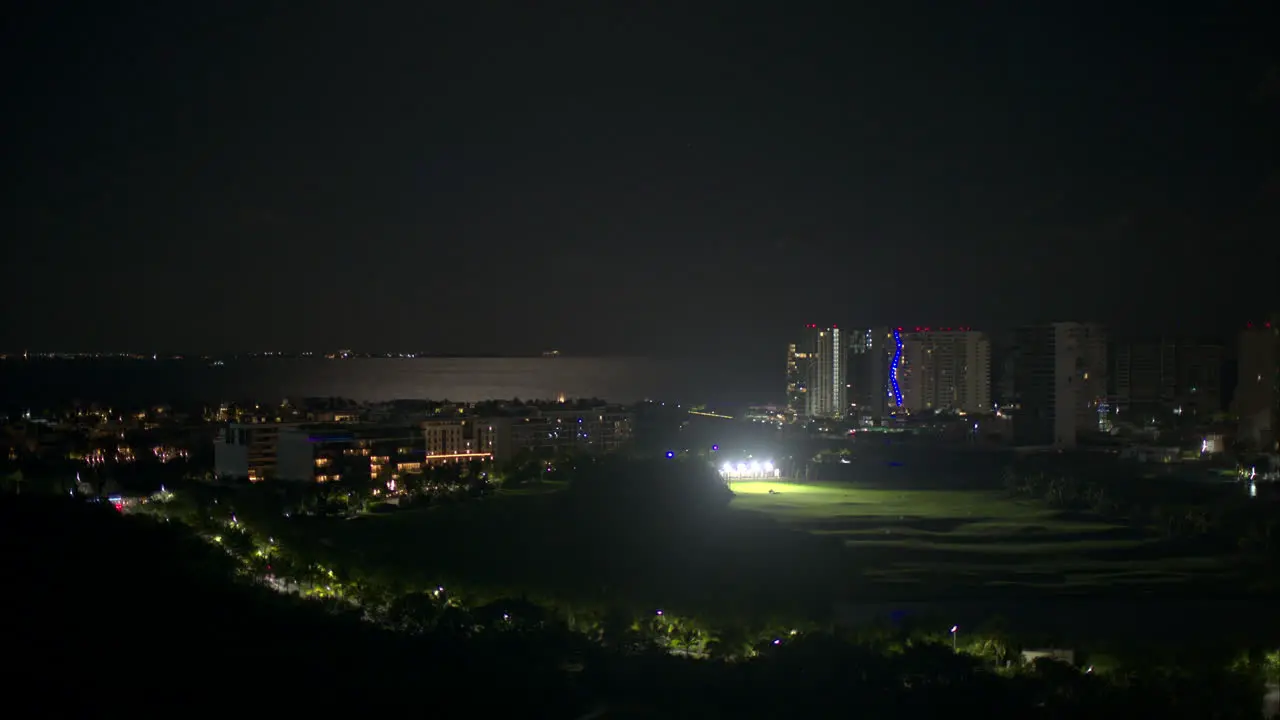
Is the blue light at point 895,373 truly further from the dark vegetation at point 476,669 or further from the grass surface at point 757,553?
the dark vegetation at point 476,669

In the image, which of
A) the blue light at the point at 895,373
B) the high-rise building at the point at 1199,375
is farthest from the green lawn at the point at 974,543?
the blue light at the point at 895,373

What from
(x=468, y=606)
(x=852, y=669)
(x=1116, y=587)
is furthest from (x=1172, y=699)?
(x=468, y=606)

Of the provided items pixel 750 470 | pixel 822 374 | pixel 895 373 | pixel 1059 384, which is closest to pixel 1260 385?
pixel 1059 384

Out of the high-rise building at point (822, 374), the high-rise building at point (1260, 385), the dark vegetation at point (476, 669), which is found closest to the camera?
the dark vegetation at point (476, 669)

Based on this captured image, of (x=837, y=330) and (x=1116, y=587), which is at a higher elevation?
(x=837, y=330)

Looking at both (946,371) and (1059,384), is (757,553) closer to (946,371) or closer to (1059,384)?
(1059,384)

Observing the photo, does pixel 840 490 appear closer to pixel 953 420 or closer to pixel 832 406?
pixel 953 420

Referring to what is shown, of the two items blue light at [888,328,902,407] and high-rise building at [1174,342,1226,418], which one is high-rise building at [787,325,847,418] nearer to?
blue light at [888,328,902,407]
